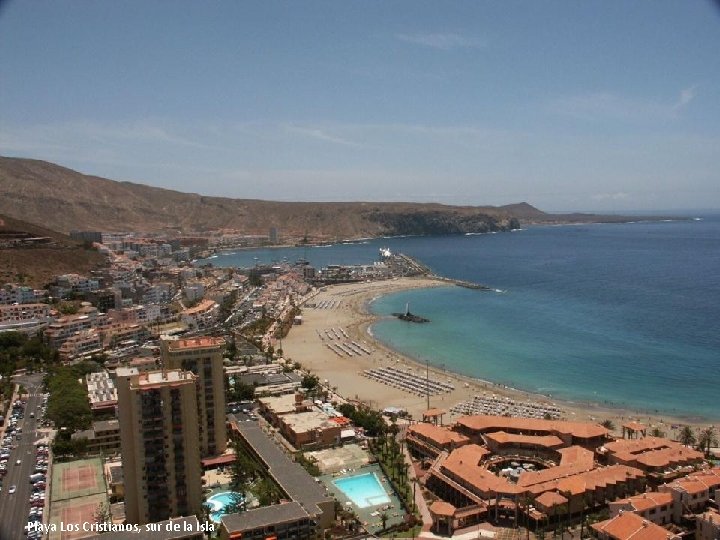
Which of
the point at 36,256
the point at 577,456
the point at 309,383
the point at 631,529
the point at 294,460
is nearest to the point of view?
the point at 631,529

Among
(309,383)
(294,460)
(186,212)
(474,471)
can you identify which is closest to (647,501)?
(474,471)

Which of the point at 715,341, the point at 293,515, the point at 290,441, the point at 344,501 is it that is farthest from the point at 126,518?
the point at 715,341

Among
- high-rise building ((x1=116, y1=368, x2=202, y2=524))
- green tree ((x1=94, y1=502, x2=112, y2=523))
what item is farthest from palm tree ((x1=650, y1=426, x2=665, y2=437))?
green tree ((x1=94, y1=502, x2=112, y2=523))

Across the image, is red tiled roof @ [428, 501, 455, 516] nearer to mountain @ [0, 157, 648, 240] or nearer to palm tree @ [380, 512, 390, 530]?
palm tree @ [380, 512, 390, 530]

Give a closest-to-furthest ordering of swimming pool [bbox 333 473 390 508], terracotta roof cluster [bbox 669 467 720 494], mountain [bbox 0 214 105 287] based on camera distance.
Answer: terracotta roof cluster [bbox 669 467 720 494] < swimming pool [bbox 333 473 390 508] < mountain [bbox 0 214 105 287]

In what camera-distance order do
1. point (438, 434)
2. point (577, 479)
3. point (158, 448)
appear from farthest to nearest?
1. point (438, 434)
2. point (577, 479)
3. point (158, 448)

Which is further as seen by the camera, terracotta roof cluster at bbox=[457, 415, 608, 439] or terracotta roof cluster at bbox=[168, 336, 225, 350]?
terracotta roof cluster at bbox=[457, 415, 608, 439]

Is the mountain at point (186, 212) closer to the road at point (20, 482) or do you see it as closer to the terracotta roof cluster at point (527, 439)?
the road at point (20, 482)

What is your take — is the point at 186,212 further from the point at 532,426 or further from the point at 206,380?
the point at 532,426
